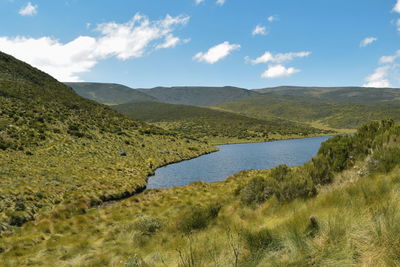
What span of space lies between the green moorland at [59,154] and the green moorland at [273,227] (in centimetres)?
424

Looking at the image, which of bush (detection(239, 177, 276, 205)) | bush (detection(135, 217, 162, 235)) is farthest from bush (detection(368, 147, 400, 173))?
bush (detection(135, 217, 162, 235))

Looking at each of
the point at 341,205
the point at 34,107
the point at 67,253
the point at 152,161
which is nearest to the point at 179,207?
the point at 67,253

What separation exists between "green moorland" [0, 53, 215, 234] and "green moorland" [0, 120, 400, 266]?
13.9 feet

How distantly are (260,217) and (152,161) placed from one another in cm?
3787

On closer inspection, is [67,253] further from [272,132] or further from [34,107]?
[272,132]

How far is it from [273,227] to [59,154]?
3580 cm

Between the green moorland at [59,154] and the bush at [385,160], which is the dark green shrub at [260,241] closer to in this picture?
the bush at [385,160]

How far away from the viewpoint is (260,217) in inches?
340

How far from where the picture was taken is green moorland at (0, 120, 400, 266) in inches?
179

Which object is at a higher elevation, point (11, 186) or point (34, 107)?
point (34, 107)

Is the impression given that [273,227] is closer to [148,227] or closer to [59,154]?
[148,227]

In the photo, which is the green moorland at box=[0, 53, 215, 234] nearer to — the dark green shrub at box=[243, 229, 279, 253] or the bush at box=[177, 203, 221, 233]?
the bush at box=[177, 203, 221, 233]

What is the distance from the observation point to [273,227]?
634 centimetres

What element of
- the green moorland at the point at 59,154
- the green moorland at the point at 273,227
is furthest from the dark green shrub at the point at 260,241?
the green moorland at the point at 59,154
